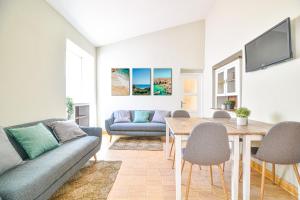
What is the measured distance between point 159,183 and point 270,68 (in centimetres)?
226

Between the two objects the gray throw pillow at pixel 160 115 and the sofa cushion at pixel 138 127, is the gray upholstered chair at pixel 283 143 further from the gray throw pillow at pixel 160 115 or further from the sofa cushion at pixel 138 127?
the gray throw pillow at pixel 160 115

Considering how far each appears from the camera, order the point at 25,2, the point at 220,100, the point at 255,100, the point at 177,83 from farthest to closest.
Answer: the point at 177,83 → the point at 220,100 → the point at 255,100 → the point at 25,2

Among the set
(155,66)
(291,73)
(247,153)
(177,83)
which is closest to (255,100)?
(291,73)

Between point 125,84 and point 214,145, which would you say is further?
point 125,84

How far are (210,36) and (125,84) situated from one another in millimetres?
2852

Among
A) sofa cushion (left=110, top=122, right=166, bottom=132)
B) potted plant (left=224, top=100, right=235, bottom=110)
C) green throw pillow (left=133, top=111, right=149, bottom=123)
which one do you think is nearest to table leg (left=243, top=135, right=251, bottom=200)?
potted plant (left=224, top=100, right=235, bottom=110)

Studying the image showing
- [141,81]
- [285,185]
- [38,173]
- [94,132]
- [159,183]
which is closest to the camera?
[38,173]

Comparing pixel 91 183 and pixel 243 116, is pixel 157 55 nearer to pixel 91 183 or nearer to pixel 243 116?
pixel 243 116

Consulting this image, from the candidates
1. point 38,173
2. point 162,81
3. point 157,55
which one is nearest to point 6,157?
point 38,173

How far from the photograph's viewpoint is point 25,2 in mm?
2416

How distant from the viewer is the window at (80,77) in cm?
430

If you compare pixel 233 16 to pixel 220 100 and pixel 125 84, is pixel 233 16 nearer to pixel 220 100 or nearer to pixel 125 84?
pixel 220 100

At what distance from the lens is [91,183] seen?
2.30 m

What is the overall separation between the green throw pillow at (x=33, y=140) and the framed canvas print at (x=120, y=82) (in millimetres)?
3269
